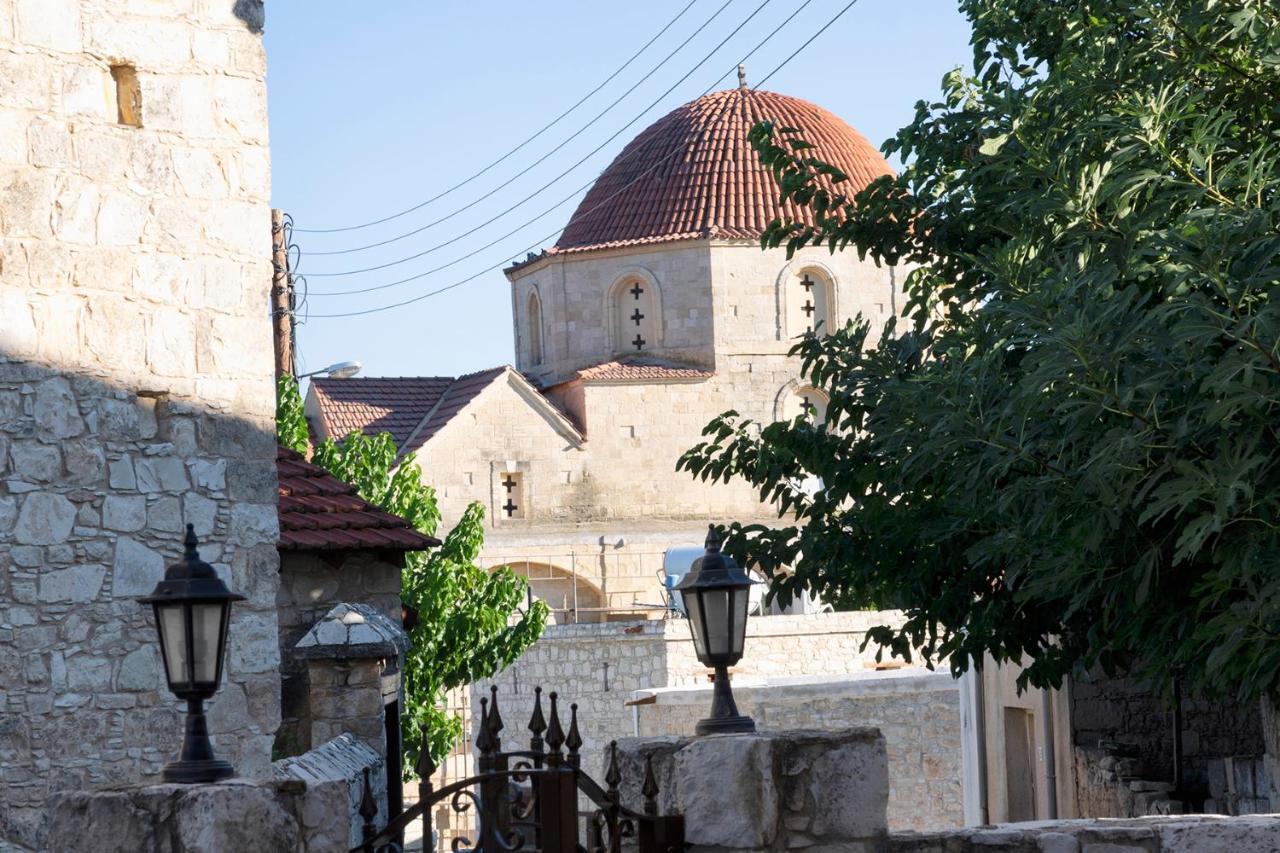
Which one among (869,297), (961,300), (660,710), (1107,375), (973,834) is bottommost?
(660,710)

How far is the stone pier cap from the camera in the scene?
447 centimetres

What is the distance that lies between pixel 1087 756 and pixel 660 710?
12.0 meters

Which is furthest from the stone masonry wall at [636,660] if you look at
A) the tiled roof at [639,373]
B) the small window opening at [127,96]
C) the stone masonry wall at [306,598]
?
the small window opening at [127,96]

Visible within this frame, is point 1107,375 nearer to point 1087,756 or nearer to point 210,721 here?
point 210,721

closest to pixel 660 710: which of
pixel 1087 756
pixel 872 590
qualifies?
pixel 1087 756

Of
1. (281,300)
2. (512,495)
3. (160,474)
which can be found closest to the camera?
(160,474)

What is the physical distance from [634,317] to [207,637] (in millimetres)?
37270

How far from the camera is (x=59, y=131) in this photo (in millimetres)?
7465

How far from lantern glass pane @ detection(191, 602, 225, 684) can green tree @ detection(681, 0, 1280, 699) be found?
9.80 feet

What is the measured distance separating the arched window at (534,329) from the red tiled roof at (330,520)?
32.5 meters

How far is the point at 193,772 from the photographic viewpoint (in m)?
4.25

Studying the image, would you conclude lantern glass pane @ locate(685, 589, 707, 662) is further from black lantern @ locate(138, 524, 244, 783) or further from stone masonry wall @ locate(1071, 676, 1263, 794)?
stone masonry wall @ locate(1071, 676, 1263, 794)

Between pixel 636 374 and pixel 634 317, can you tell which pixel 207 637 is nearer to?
pixel 636 374

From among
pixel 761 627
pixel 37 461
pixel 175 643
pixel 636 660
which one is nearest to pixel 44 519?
pixel 37 461
